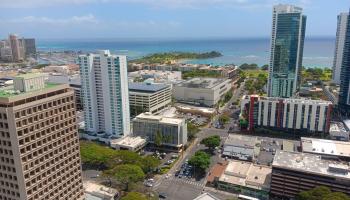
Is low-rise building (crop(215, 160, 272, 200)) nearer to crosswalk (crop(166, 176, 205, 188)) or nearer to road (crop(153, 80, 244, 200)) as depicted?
road (crop(153, 80, 244, 200))

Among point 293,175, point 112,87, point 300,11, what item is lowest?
point 293,175

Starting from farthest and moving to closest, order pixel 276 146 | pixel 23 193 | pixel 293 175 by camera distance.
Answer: pixel 276 146
pixel 293 175
pixel 23 193

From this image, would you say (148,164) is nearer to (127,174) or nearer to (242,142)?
(127,174)

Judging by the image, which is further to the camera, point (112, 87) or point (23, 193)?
point (112, 87)

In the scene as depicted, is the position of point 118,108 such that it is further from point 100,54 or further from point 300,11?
point 300,11

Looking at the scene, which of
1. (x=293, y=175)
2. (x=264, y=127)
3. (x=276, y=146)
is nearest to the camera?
(x=293, y=175)

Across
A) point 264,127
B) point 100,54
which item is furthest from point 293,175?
point 100,54
